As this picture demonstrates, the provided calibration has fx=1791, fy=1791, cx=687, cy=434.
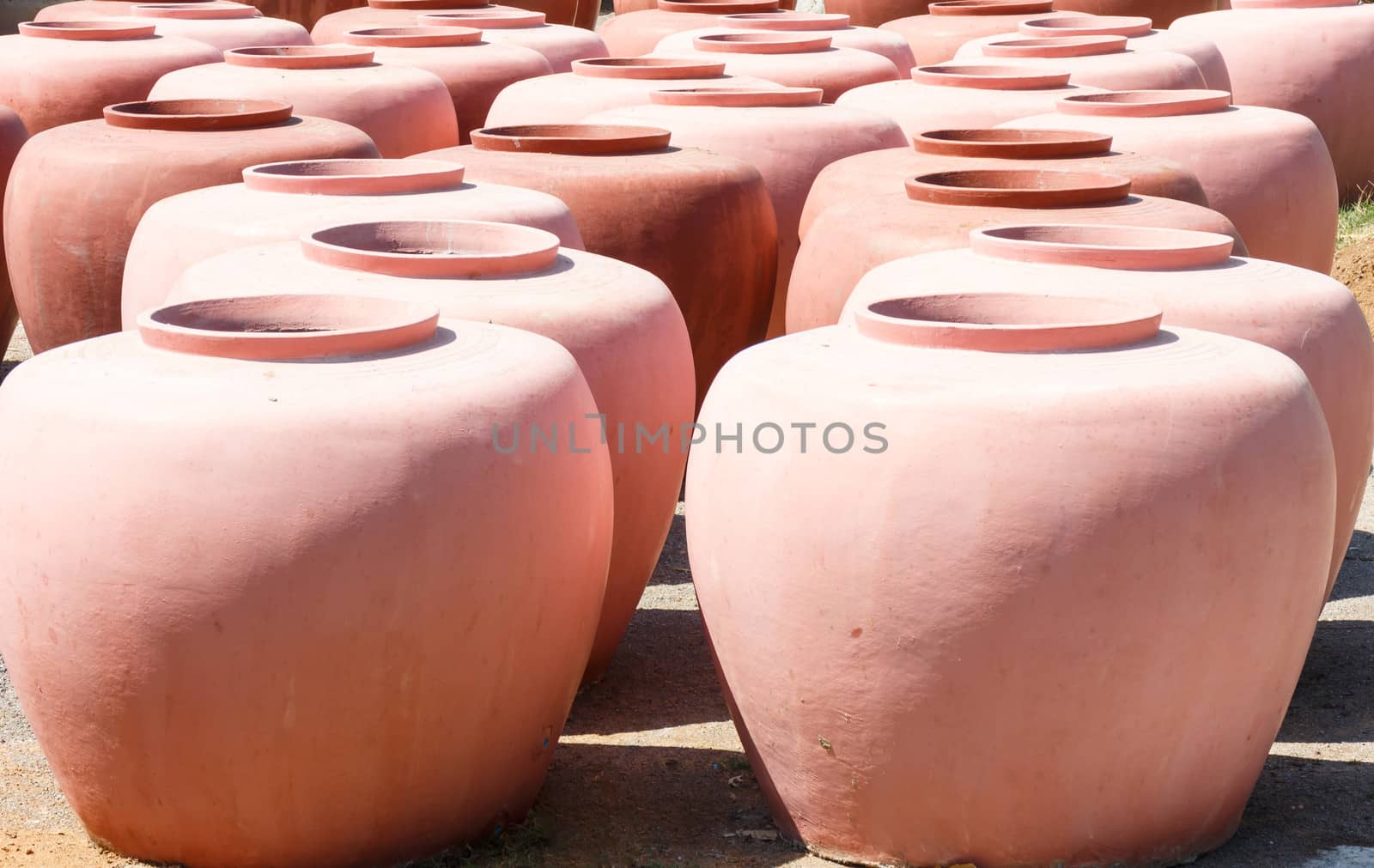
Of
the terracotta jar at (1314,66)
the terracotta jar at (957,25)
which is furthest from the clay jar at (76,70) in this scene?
the terracotta jar at (1314,66)

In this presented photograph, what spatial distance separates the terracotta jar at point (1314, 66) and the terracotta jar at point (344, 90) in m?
5.23

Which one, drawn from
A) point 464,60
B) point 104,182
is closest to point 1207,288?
point 104,182

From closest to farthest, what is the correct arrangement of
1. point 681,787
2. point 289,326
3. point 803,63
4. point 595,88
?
point 289,326 < point 681,787 < point 595,88 < point 803,63

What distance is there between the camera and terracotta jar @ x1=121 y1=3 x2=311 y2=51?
393 inches

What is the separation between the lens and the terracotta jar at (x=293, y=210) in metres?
5.02

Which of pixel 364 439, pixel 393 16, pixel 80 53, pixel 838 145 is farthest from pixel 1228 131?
pixel 393 16

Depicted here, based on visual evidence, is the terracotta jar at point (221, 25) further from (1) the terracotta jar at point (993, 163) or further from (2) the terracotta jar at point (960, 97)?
(1) the terracotta jar at point (993, 163)

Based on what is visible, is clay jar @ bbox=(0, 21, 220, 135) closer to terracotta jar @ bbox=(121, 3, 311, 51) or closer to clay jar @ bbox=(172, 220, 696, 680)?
terracotta jar @ bbox=(121, 3, 311, 51)

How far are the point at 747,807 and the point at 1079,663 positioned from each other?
3.28 feet

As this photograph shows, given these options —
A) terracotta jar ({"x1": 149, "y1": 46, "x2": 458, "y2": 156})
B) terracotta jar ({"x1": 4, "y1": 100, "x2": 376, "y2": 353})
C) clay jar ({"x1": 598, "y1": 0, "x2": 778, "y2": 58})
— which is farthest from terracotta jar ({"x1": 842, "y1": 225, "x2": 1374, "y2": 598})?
clay jar ({"x1": 598, "y1": 0, "x2": 778, "y2": 58})

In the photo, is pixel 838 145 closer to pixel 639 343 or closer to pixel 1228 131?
pixel 1228 131

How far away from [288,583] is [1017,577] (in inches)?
51.9

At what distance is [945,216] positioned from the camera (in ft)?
17.0

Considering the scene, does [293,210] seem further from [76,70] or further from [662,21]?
[662,21]
